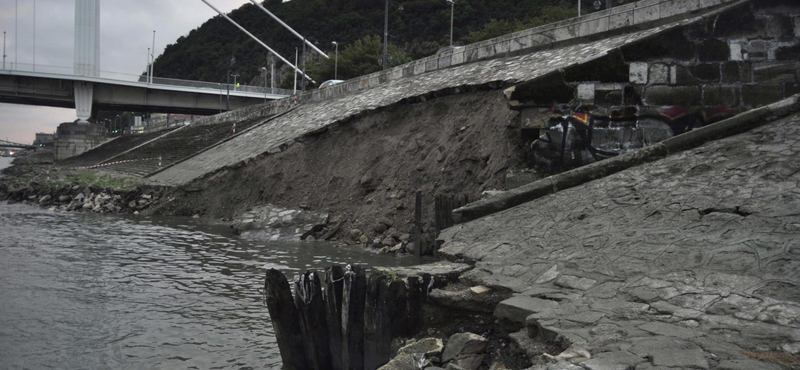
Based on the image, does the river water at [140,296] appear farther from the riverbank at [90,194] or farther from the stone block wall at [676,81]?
the riverbank at [90,194]

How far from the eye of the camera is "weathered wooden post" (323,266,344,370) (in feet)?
19.2

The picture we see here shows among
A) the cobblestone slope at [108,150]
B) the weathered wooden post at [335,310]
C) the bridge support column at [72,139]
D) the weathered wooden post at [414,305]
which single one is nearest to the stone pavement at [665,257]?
the weathered wooden post at [414,305]

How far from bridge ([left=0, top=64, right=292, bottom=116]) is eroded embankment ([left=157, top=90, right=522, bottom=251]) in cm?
3721

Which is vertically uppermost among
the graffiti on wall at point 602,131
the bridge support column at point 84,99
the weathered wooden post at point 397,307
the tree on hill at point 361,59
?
the tree on hill at point 361,59

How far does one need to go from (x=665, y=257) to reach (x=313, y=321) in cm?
324

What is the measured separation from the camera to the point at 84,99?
5194 centimetres

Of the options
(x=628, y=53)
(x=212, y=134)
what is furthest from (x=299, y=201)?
(x=212, y=134)

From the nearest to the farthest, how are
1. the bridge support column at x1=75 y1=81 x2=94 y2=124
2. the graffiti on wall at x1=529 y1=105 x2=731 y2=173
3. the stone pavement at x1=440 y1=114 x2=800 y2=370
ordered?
the stone pavement at x1=440 y1=114 x2=800 y2=370 < the graffiti on wall at x1=529 y1=105 x2=731 y2=173 < the bridge support column at x1=75 y1=81 x2=94 y2=124

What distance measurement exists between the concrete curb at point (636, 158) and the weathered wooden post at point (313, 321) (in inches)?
107

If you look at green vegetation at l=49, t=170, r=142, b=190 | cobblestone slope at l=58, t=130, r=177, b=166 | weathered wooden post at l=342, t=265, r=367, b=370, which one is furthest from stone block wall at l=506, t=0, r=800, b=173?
cobblestone slope at l=58, t=130, r=177, b=166

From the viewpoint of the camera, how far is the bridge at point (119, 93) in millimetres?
50375

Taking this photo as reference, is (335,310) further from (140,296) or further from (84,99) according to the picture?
(84,99)

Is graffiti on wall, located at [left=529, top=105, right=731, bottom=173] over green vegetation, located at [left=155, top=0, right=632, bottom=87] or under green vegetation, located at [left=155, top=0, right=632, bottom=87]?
under

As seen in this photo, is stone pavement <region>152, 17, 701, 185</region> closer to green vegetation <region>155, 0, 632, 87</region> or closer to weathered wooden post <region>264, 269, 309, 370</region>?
weathered wooden post <region>264, 269, 309, 370</region>
